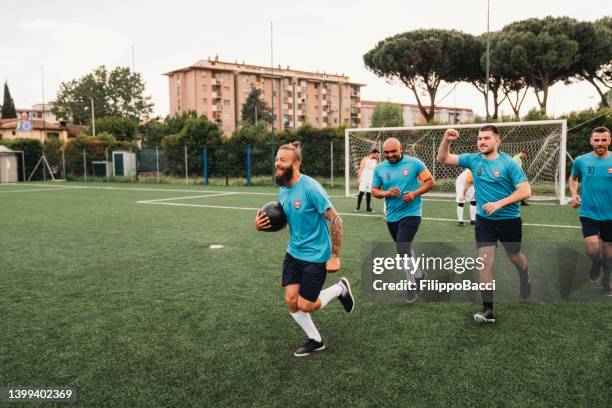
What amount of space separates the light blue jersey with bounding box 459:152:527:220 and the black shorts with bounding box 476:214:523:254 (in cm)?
5

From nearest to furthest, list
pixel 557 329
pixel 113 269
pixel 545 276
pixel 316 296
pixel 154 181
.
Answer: pixel 316 296
pixel 557 329
pixel 545 276
pixel 113 269
pixel 154 181

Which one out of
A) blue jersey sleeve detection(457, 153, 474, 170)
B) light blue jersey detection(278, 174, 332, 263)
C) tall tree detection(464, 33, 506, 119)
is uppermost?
tall tree detection(464, 33, 506, 119)

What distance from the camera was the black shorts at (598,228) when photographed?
19.0ft

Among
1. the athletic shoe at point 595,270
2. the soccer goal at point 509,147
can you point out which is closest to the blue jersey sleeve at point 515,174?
the athletic shoe at point 595,270

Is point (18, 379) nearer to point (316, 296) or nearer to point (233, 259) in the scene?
point (316, 296)

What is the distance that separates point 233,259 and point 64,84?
81910 millimetres

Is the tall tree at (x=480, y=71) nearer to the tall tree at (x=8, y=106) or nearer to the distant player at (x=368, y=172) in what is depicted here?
the distant player at (x=368, y=172)

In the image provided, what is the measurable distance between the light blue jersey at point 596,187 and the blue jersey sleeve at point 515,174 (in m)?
1.47

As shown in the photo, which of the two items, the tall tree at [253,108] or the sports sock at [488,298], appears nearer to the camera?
the sports sock at [488,298]

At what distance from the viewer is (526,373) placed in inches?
150

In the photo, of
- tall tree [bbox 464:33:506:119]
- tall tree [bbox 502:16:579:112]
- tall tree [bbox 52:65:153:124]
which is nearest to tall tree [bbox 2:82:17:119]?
tall tree [bbox 52:65:153:124]

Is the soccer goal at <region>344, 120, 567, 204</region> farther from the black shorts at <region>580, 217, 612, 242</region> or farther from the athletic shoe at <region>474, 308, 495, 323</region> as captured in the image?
the athletic shoe at <region>474, 308, 495, 323</region>

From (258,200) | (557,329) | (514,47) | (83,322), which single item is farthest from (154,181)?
(557,329)

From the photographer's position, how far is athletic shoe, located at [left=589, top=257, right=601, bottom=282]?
6.14 meters
